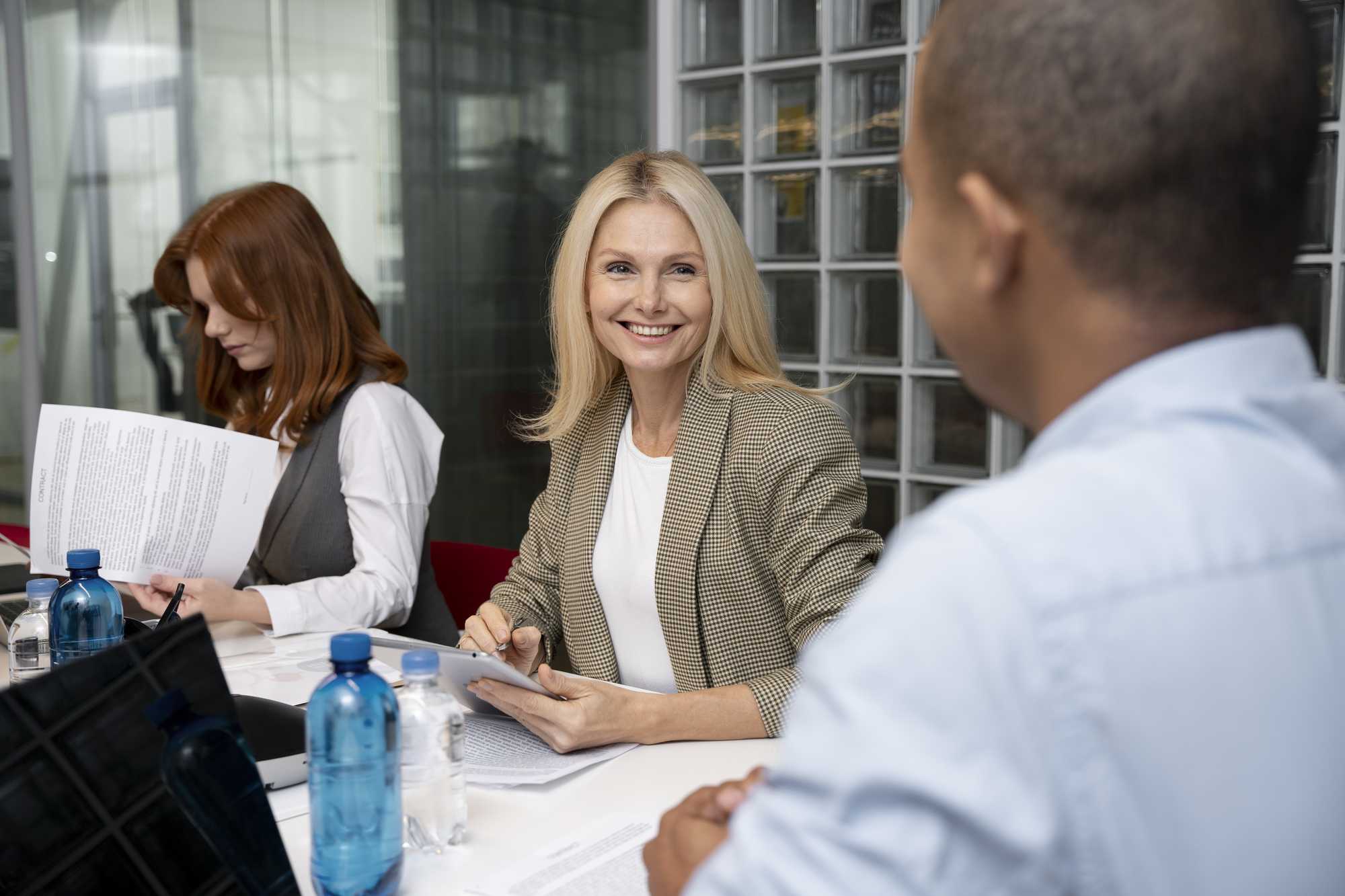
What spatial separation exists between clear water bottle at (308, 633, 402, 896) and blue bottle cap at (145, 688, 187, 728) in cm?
10

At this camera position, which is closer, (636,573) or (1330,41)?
(636,573)

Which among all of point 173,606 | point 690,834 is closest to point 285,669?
point 173,606

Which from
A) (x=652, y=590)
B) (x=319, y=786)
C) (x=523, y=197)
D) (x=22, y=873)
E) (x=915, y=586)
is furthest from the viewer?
(x=523, y=197)

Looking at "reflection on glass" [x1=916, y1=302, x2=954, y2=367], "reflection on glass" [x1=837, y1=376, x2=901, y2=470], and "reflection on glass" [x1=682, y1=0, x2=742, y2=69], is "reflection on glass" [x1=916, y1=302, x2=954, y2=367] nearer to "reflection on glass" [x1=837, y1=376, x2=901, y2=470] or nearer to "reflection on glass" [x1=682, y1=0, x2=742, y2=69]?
"reflection on glass" [x1=837, y1=376, x2=901, y2=470]

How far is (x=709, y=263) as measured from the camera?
5.89 feet

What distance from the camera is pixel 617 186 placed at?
71.6 inches

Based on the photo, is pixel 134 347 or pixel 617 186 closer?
pixel 617 186

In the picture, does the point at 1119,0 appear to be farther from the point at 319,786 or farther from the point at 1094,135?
the point at 319,786

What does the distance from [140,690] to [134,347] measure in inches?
105

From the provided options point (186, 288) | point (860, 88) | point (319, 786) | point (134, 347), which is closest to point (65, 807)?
point (319, 786)

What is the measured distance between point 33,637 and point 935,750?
1.48 metres

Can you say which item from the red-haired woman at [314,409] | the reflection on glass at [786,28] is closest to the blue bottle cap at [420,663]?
the red-haired woman at [314,409]

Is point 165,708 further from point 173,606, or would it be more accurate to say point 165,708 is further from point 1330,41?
point 1330,41

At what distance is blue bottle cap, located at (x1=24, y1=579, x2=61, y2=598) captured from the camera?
1566mm
